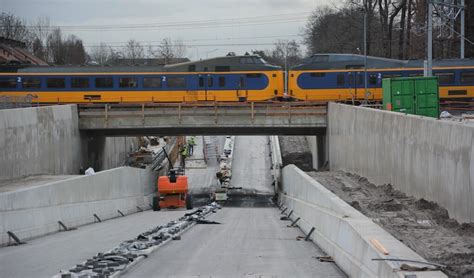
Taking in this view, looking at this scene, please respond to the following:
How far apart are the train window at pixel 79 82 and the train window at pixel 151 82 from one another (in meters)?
4.44

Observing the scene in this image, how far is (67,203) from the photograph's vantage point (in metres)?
24.2

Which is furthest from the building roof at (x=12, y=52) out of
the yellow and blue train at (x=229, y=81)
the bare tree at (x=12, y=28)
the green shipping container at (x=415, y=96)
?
the green shipping container at (x=415, y=96)

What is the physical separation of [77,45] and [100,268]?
119 meters

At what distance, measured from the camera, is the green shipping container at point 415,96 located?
107ft

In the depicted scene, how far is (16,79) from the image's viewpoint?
2066 inches

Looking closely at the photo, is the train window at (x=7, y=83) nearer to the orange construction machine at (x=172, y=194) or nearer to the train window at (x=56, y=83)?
the train window at (x=56, y=83)

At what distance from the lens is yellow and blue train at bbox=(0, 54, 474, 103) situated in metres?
50.8

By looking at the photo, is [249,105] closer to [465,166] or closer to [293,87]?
[293,87]

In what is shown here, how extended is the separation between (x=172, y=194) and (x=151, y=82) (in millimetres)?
15644

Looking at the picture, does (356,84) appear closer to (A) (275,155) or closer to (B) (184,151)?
(A) (275,155)

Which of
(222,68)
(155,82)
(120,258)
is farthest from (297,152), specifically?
(120,258)

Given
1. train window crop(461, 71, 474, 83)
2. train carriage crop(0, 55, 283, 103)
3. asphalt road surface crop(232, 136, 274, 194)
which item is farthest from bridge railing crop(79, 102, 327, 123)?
train window crop(461, 71, 474, 83)

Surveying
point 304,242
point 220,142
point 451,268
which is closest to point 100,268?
point 451,268

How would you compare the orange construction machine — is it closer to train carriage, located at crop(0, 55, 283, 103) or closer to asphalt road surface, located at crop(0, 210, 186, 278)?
train carriage, located at crop(0, 55, 283, 103)
